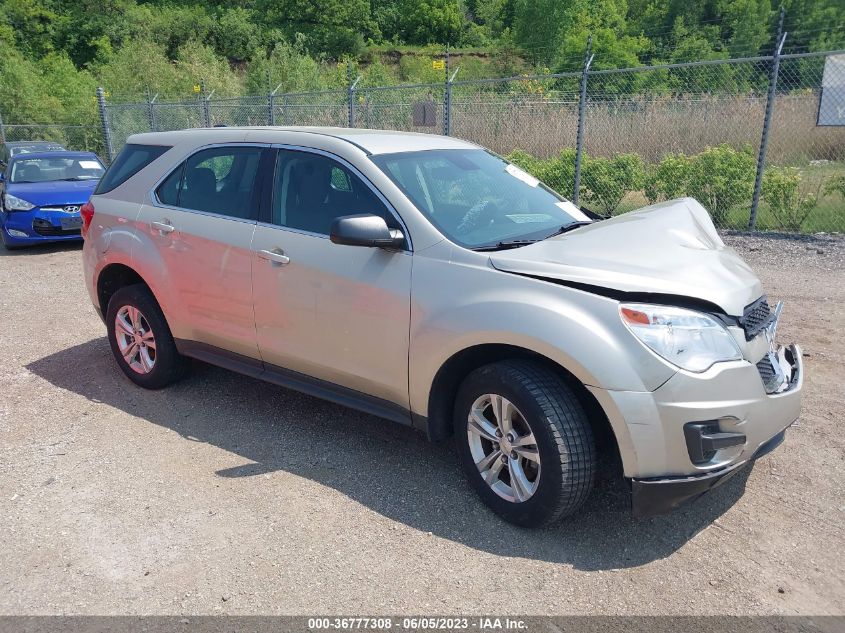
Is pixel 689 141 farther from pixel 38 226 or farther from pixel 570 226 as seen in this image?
pixel 38 226

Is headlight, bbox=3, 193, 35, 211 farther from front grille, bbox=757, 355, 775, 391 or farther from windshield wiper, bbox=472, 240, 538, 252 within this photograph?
front grille, bbox=757, 355, 775, 391

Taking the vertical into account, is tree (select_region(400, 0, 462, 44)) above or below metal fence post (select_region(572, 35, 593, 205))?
above

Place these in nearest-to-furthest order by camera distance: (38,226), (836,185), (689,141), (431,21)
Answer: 1. (836,185)
2. (38,226)
3. (689,141)
4. (431,21)

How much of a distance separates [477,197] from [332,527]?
1978mm

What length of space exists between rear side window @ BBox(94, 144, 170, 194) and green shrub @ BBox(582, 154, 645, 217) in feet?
25.6

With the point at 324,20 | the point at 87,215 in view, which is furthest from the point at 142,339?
the point at 324,20

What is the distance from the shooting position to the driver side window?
→ 12.3 feet

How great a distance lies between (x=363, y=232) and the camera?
3.36 meters

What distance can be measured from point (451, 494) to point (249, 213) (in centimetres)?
208

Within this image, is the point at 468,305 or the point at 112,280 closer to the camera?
the point at 468,305

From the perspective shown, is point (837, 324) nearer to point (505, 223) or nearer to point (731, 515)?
point (731, 515)

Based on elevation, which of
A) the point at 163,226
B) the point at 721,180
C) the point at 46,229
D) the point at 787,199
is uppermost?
the point at 163,226

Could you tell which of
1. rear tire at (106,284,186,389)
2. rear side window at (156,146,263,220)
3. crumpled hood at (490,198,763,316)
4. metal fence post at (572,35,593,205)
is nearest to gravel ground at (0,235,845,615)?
rear tire at (106,284,186,389)

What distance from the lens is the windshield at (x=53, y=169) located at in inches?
447
